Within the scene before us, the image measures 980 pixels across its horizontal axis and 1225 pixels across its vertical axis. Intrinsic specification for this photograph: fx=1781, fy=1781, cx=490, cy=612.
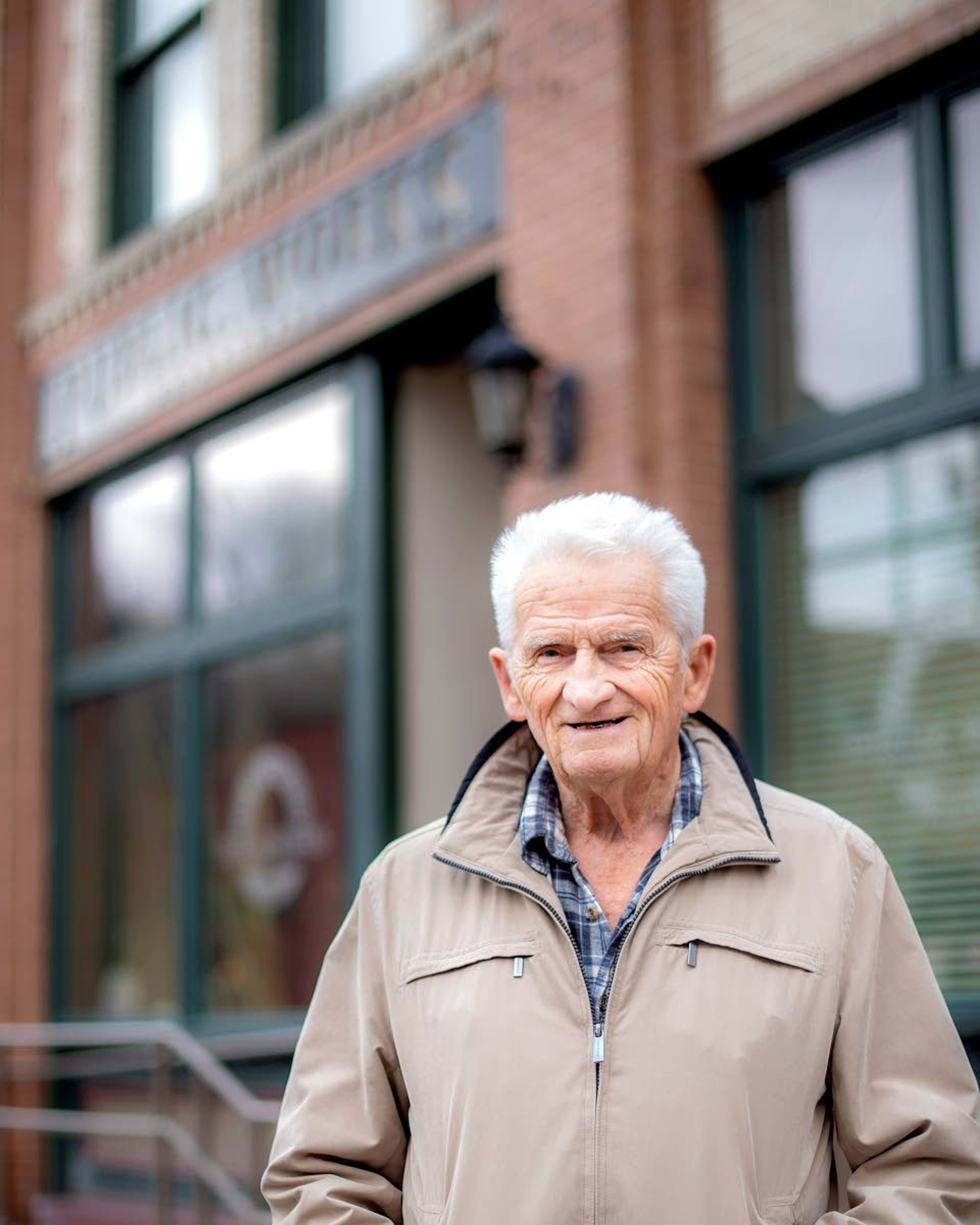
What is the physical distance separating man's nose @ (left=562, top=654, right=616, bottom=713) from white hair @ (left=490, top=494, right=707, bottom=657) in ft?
0.42

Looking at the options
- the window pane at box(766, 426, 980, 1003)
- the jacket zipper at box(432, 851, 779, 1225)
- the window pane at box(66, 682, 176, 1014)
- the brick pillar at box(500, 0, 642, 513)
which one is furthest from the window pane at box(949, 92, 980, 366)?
the window pane at box(66, 682, 176, 1014)

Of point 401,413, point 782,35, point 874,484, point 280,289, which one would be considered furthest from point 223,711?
point 782,35

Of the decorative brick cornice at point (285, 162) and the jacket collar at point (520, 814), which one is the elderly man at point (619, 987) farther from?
the decorative brick cornice at point (285, 162)

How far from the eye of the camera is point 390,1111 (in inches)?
98.5

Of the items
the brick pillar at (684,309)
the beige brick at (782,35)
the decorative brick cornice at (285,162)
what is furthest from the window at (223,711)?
the beige brick at (782,35)

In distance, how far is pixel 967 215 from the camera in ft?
17.9

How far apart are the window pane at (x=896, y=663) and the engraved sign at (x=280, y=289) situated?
1.94m

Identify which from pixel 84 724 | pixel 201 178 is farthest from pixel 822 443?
pixel 84 724

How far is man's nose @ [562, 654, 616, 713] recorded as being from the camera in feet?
8.01

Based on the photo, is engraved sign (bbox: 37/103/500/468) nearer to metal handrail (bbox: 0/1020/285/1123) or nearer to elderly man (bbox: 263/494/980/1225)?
metal handrail (bbox: 0/1020/285/1123)

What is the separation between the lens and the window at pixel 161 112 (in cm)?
922

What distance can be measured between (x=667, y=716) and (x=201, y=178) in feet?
24.0

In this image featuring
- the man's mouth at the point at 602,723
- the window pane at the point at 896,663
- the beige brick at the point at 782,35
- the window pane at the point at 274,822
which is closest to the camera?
the man's mouth at the point at 602,723

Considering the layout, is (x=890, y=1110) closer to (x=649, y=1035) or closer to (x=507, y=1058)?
(x=649, y=1035)
